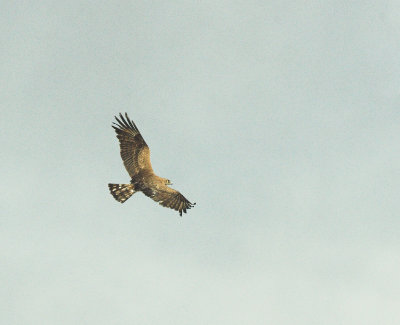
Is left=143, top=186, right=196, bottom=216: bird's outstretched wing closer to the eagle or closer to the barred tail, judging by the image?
the eagle

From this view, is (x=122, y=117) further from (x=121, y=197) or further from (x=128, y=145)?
(x=121, y=197)

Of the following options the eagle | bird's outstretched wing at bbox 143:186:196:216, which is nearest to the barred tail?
the eagle

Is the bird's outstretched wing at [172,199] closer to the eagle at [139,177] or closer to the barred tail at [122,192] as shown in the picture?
the eagle at [139,177]

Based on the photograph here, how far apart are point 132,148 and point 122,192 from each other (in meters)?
3.28

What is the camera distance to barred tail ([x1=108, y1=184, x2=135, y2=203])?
3256 cm

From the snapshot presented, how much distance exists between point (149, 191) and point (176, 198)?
2.14 metres

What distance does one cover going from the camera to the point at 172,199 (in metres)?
30.1

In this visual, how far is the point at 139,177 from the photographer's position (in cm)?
3278

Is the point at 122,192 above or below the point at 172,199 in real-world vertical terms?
above

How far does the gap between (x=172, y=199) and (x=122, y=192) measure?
4.47 metres

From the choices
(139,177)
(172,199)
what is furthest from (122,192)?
(172,199)

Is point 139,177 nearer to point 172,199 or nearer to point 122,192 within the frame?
point 122,192

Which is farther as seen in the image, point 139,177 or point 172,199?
point 139,177

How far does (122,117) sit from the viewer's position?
34.8 m
